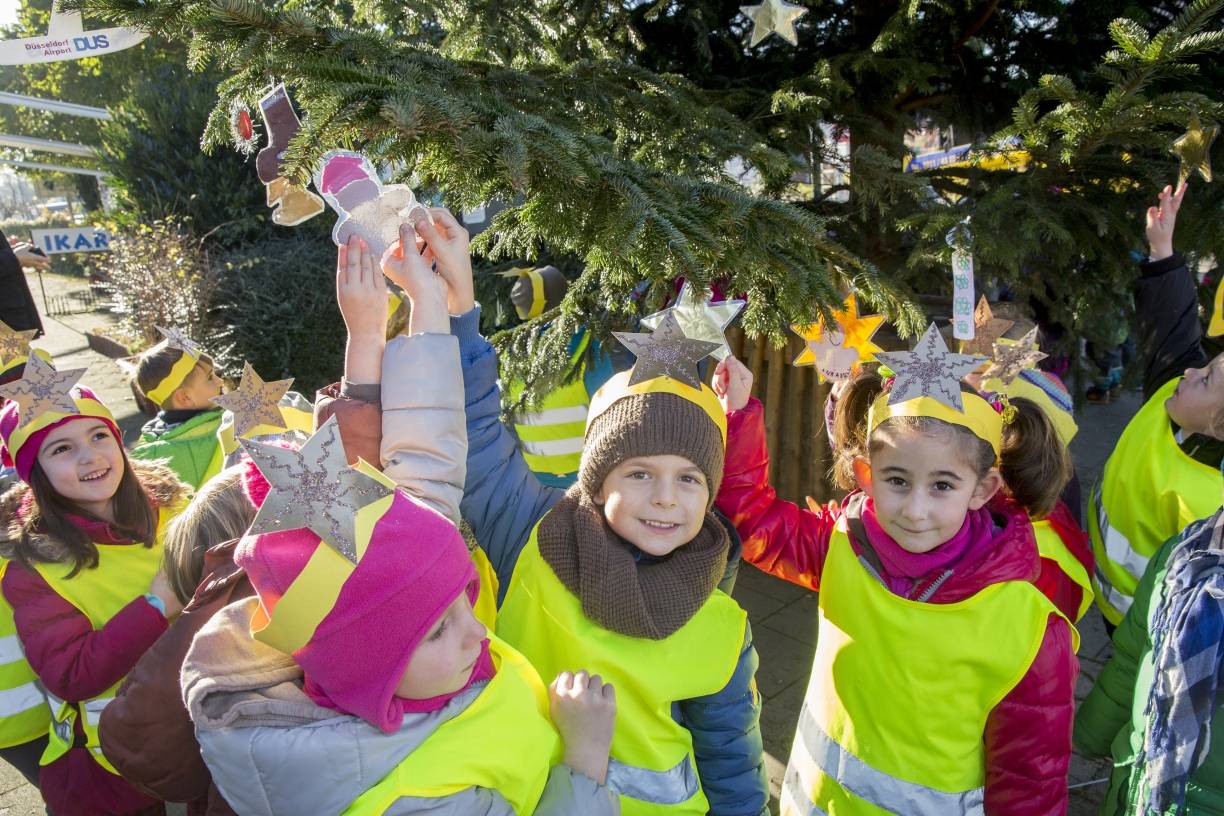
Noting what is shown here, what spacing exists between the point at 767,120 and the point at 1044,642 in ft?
8.82

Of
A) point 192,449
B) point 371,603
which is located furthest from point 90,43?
point 371,603

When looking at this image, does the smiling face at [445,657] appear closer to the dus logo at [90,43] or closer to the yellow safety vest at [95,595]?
the yellow safety vest at [95,595]

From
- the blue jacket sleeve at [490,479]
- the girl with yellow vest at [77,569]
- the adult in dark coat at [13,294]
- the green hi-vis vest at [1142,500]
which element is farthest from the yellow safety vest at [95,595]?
the green hi-vis vest at [1142,500]

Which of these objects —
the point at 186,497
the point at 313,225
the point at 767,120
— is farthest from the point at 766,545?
the point at 313,225

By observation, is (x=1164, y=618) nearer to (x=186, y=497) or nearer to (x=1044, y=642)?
(x=1044, y=642)

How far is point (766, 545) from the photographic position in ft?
8.13

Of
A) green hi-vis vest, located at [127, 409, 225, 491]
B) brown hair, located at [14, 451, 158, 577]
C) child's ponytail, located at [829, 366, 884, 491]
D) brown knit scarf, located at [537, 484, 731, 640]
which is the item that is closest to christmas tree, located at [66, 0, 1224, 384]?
child's ponytail, located at [829, 366, 884, 491]

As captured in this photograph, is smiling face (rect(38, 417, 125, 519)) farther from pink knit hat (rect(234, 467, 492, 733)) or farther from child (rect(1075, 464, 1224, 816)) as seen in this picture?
child (rect(1075, 464, 1224, 816))

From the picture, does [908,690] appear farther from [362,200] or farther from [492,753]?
[362,200]

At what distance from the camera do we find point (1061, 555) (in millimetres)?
2570

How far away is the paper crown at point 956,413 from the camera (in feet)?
7.05

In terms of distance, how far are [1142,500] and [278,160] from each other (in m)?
2.69

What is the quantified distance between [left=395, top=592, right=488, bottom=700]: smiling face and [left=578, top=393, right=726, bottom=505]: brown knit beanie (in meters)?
0.61

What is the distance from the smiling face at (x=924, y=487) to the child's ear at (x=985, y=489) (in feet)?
0.10
